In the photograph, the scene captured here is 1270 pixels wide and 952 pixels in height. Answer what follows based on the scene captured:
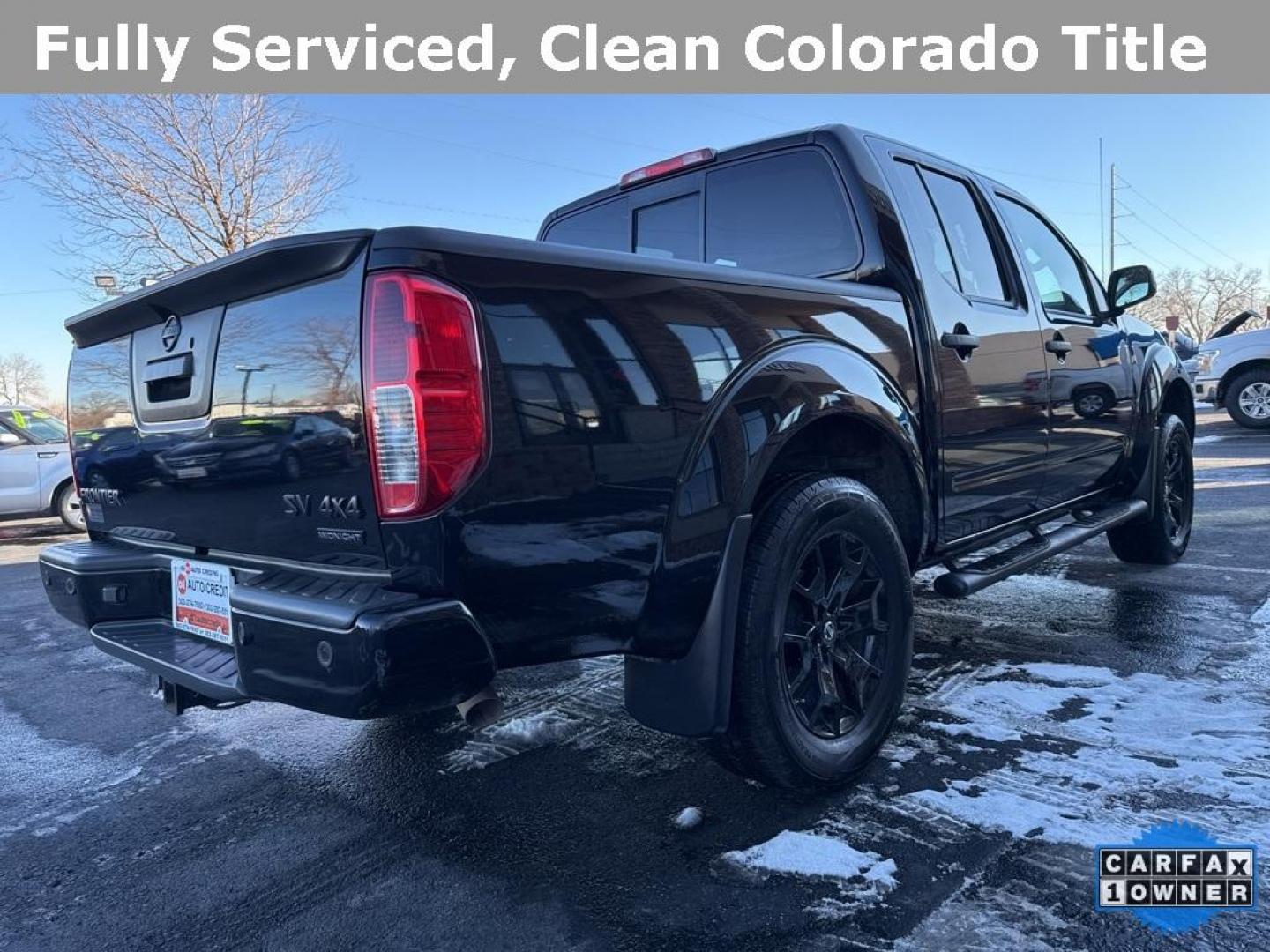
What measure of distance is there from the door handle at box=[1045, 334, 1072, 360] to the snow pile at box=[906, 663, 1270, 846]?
1.34 metres

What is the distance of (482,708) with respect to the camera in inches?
76.9

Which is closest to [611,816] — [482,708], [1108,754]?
[482,708]

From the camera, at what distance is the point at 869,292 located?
283cm

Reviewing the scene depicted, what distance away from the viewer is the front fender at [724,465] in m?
2.13

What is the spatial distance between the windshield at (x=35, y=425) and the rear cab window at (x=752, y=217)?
30.6 feet

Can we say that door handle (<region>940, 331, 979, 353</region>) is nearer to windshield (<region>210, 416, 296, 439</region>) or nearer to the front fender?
the front fender

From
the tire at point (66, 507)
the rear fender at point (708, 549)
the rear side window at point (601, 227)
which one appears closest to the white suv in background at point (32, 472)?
the tire at point (66, 507)

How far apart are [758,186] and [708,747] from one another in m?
2.08

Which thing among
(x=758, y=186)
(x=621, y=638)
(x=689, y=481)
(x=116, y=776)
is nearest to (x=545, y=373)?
(x=689, y=481)

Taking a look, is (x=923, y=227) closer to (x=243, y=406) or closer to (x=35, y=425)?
(x=243, y=406)

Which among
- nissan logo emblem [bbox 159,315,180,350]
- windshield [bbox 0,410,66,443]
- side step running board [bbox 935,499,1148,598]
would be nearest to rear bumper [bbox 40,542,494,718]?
nissan logo emblem [bbox 159,315,180,350]

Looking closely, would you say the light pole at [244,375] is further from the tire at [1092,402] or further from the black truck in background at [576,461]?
the tire at [1092,402]

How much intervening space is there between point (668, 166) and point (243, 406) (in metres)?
2.16

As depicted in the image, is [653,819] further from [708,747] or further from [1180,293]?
[1180,293]
